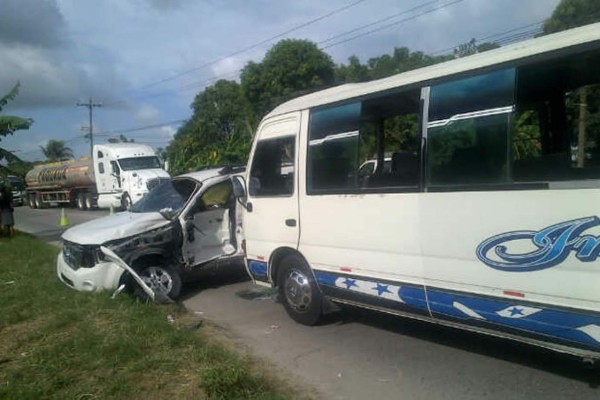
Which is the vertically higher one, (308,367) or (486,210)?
(486,210)

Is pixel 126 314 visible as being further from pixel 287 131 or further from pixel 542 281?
pixel 542 281

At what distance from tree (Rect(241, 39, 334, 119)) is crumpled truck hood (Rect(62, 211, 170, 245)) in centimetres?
2948

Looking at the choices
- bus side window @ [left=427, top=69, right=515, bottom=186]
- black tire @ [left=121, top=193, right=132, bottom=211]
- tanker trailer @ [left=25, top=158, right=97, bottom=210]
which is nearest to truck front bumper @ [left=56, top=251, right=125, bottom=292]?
bus side window @ [left=427, top=69, right=515, bottom=186]

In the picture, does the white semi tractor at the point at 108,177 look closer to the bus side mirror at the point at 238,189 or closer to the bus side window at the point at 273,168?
the bus side mirror at the point at 238,189

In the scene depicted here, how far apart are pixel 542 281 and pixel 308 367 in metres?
2.27

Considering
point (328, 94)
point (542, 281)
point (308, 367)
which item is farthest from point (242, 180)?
point (542, 281)

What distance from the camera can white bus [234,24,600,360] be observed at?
3932 mm

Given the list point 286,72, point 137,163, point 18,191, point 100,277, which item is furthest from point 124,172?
point 18,191

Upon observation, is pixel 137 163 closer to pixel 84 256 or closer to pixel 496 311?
pixel 84 256

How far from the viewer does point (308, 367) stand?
525 cm

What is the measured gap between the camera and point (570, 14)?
20.8 meters

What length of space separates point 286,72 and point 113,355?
34.3 meters

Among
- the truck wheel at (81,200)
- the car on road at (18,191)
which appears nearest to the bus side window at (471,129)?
the truck wheel at (81,200)

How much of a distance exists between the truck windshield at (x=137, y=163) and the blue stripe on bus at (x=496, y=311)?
2349 cm
